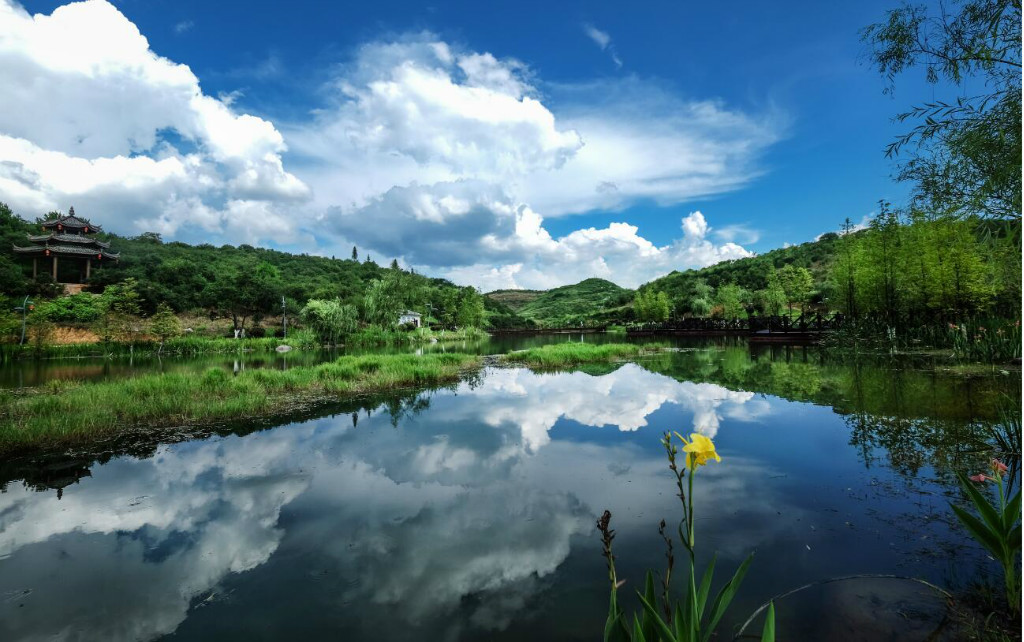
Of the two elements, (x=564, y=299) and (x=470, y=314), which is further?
(x=564, y=299)

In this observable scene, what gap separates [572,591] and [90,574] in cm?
435

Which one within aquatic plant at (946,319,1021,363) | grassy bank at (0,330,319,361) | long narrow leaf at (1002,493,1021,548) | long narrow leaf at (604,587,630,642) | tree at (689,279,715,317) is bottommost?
grassy bank at (0,330,319,361)

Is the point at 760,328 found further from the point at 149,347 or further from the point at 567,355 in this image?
the point at 149,347

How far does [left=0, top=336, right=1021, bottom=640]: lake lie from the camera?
323cm

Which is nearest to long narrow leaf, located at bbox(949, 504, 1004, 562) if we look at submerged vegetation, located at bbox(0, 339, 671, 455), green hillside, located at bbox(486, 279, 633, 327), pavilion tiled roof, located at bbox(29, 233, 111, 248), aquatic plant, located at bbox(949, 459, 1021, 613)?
aquatic plant, located at bbox(949, 459, 1021, 613)

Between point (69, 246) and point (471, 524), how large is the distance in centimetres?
7095

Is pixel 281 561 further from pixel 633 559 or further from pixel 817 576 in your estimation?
pixel 817 576

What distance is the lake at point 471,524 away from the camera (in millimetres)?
3229

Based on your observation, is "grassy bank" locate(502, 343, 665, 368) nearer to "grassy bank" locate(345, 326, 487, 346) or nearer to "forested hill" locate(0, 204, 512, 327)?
"grassy bank" locate(345, 326, 487, 346)

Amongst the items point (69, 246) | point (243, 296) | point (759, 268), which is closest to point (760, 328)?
point (759, 268)

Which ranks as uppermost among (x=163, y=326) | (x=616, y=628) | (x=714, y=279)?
(x=714, y=279)

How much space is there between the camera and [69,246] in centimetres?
5134

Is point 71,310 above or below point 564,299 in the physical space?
below

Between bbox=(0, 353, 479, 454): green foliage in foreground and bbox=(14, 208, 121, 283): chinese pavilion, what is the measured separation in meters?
55.4
